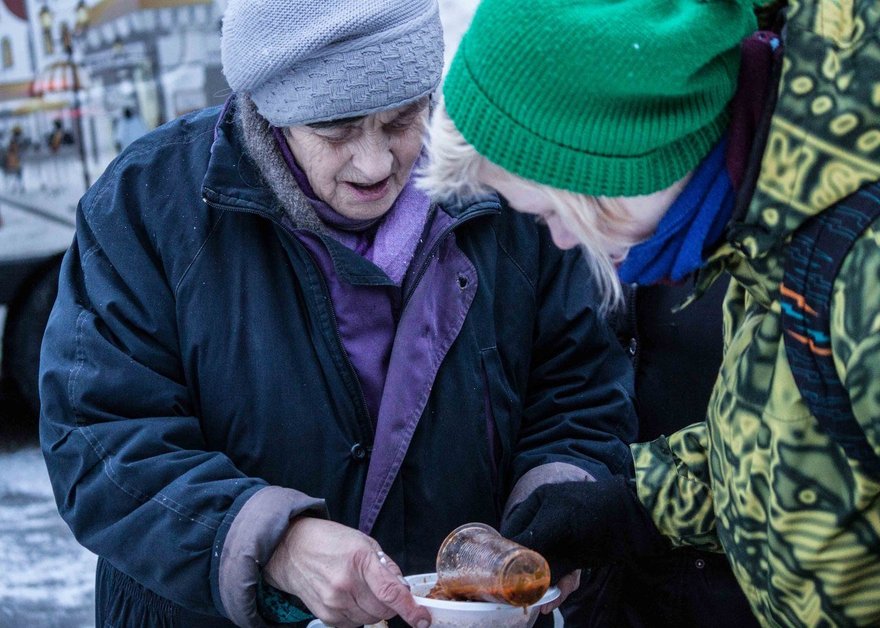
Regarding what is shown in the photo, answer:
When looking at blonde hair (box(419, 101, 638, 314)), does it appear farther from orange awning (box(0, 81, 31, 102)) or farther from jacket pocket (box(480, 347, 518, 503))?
orange awning (box(0, 81, 31, 102))

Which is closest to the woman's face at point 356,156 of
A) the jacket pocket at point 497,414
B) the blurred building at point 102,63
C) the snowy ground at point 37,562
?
the jacket pocket at point 497,414

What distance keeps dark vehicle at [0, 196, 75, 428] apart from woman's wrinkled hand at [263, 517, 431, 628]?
388 cm

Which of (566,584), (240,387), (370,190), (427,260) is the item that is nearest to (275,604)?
(240,387)

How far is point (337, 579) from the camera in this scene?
177 cm

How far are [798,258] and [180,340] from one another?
1.17 m

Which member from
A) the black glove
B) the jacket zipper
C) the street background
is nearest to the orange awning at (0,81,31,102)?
the street background

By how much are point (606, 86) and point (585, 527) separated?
2.80 feet

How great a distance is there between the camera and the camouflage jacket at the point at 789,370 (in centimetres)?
114

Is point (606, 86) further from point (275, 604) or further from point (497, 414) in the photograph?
point (275, 604)

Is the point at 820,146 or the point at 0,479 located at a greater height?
the point at 820,146

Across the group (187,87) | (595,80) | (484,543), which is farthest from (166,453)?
(187,87)

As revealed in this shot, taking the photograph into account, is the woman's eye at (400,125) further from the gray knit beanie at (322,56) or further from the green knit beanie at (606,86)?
the green knit beanie at (606,86)

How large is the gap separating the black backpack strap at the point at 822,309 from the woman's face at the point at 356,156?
1009 mm

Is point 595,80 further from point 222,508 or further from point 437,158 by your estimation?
point 222,508
